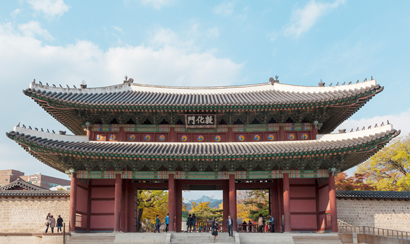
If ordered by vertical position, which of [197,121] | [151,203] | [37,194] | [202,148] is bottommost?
[151,203]

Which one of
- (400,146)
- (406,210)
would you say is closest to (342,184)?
(400,146)

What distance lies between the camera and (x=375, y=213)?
2314 cm

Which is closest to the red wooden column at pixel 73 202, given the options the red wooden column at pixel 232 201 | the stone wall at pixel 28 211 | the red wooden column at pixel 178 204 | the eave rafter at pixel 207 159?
the eave rafter at pixel 207 159

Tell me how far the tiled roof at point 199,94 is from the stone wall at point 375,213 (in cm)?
716

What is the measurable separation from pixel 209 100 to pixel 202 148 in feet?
15.1

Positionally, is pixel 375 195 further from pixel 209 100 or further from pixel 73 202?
pixel 73 202

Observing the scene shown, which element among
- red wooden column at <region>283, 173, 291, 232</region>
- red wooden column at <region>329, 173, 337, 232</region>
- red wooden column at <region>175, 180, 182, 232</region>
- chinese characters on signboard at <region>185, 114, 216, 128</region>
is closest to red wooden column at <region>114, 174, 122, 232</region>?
red wooden column at <region>175, 180, 182, 232</region>

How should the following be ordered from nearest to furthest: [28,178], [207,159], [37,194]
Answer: [207,159], [37,194], [28,178]

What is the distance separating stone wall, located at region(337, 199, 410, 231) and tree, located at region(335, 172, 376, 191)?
1760cm

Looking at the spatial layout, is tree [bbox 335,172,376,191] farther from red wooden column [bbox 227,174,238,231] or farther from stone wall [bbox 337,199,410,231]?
red wooden column [bbox 227,174,238,231]

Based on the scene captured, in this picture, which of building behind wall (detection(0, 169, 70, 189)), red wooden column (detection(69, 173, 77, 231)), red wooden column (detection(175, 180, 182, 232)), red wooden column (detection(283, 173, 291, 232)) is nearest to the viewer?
red wooden column (detection(69, 173, 77, 231))

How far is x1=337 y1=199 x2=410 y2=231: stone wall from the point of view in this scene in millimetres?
22906

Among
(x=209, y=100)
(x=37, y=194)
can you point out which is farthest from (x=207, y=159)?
(x=37, y=194)

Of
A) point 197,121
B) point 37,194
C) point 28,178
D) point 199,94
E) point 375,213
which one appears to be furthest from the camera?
point 28,178
